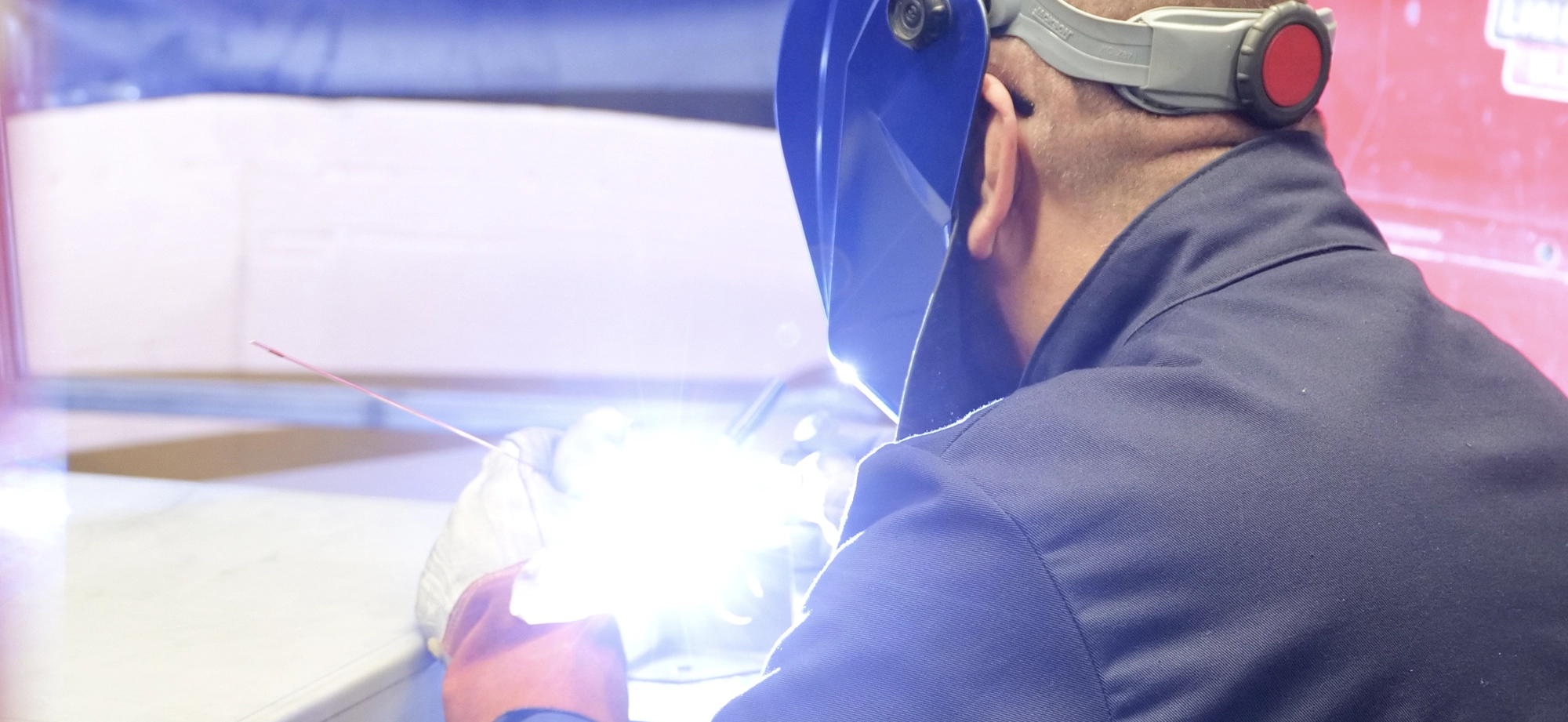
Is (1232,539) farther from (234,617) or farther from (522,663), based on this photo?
(234,617)

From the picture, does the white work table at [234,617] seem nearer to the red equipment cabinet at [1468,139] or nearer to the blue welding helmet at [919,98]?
the blue welding helmet at [919,98]

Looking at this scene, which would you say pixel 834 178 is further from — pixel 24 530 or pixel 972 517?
pixel 24 530

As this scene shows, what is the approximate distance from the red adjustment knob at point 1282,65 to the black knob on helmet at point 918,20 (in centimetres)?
18

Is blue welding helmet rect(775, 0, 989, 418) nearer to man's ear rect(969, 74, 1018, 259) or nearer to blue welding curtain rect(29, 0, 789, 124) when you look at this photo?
man's ear rect(969, 74, 1018, 259)

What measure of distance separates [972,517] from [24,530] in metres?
1.04

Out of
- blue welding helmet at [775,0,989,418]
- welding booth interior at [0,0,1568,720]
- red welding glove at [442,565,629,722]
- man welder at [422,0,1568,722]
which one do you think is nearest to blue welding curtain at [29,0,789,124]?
welding booth interior at [0,0,1568,720]

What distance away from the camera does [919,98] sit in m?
0.71

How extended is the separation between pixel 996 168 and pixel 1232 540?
31 centimetres

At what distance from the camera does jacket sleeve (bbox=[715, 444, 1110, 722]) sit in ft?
1.56

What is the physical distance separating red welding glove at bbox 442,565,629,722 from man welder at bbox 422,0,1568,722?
1.11 ft

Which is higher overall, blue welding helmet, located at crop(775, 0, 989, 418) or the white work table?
blue welding helmet, located at crop(775, 0, 989, 418)

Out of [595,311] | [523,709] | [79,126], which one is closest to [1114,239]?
[523,709]

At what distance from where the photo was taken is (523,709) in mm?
812

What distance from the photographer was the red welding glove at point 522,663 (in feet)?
2.69
